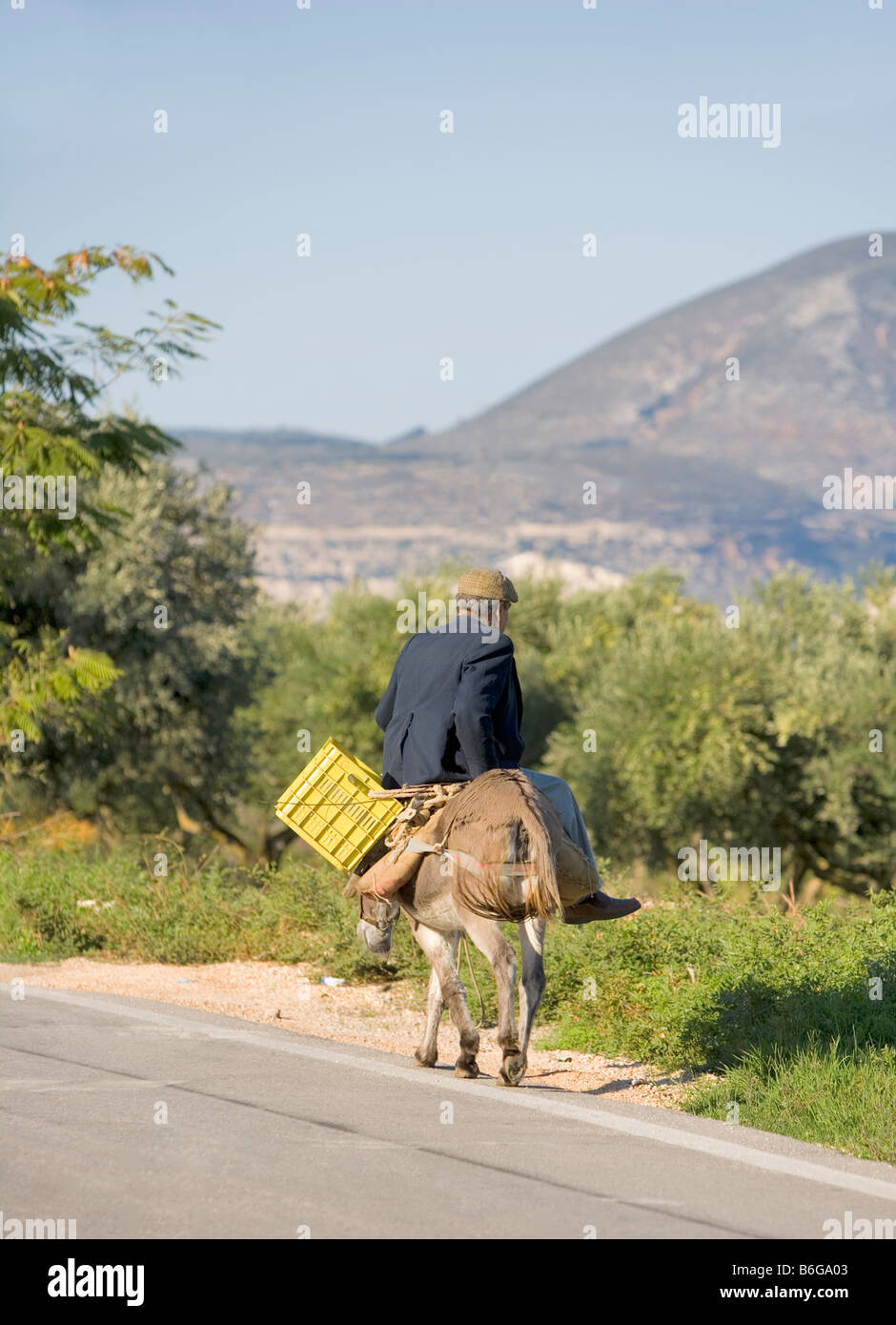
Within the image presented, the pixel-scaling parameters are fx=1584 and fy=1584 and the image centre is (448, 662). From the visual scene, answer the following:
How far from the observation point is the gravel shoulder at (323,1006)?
340 inches

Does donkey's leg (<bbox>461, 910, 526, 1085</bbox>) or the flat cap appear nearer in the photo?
donkey's leg (<bbox>461, 910, 526, 1085</bbox>)

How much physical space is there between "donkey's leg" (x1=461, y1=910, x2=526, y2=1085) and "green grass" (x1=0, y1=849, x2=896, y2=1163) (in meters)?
0.88

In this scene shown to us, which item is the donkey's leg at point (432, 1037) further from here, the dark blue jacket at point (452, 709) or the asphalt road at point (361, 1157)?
the dark blue jacket at point (452, 709)

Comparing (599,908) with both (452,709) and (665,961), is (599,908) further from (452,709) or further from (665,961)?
(665,961)

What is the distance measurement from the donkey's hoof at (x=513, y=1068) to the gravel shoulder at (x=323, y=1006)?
450 millimetres

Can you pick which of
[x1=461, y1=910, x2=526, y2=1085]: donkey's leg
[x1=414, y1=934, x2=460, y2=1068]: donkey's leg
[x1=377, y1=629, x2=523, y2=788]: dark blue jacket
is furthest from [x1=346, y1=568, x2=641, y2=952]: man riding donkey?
[x1=414, y1=934, x2=460, y2=1068]: donkey's leg

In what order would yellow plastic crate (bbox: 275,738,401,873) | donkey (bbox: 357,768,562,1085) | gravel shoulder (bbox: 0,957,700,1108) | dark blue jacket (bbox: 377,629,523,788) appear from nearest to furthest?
donkey (bbox: 357,768,562,1085), dark blue jacket (bbox: 377,629,523,788), yellow plastic crate (bbox: 275,738,401,873), gravel shoulder (bbox: 0,957,700,1108)

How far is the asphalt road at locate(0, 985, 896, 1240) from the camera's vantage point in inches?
212

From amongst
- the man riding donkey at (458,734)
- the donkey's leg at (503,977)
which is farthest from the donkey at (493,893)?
the man riding donkey at (458,734)

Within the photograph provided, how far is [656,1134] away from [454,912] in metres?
1.53

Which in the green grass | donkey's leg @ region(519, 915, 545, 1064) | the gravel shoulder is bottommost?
the gravel shoulder

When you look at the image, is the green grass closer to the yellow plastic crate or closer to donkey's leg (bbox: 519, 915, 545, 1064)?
donkey's leg (bbox: 519, 915, 545, 1064)

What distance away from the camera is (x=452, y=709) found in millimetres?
7848
